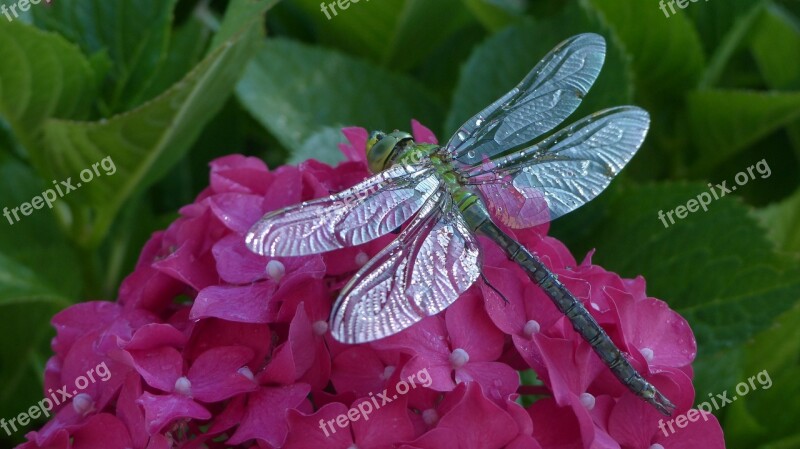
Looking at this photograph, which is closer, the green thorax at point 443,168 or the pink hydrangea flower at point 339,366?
the pink hydrangea flower at point 339,366

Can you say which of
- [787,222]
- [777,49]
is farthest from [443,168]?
[777,49]

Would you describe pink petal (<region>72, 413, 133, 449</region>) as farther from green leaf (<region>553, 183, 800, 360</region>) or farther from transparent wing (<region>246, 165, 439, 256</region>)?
green leaf (<region>553, 183, 800, 360</region>)

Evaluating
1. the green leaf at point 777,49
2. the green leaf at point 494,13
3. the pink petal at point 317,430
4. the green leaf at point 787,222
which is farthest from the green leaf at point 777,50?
Result: the pink petal at point 317,430

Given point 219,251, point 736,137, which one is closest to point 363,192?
point 219,251

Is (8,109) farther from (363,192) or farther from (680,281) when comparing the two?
(680,281)

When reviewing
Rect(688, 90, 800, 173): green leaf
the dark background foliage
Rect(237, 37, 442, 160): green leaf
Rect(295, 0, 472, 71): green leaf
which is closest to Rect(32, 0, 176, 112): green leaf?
the dark background foliage

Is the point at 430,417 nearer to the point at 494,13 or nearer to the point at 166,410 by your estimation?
the point at 166,410

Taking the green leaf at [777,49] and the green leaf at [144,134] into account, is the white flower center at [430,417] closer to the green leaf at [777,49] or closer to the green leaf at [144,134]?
the green leaf at [144,134]
